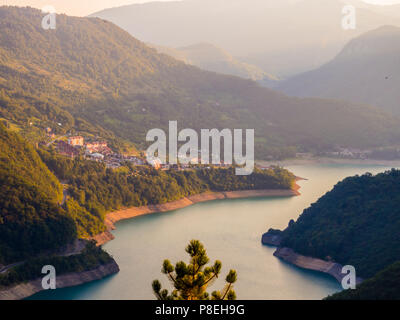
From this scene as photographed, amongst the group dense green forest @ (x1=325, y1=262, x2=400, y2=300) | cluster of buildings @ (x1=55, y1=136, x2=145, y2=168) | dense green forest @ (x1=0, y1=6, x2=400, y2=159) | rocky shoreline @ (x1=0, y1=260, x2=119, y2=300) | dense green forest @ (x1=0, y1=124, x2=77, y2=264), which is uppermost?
dense green forest @ (x1=0, y1=6, x2=400, y2=159)

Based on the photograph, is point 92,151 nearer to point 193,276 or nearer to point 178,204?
point 178,204

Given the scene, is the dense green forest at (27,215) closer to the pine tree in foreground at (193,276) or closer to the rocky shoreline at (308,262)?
the rocky shoreline at (308,262)

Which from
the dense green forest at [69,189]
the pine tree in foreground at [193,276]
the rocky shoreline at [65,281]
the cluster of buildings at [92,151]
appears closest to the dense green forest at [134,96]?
the cluster of buildings at [92,151]

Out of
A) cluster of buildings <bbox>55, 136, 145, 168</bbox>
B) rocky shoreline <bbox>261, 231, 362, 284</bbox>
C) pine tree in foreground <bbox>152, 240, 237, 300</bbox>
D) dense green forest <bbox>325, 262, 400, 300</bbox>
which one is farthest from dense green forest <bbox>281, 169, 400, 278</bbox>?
cluster of buildings <bbox>55, 136, 145, 168</bbox>

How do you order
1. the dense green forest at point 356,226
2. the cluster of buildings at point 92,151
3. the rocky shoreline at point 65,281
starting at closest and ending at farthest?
the rocky shoreline at point 65,281 → the dense green forest at point 356,226 → the cluster of buildings at point 92,151

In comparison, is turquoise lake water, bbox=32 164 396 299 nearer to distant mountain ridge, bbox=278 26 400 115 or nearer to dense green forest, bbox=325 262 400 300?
dense green forest, bbox=325 262 400 300
